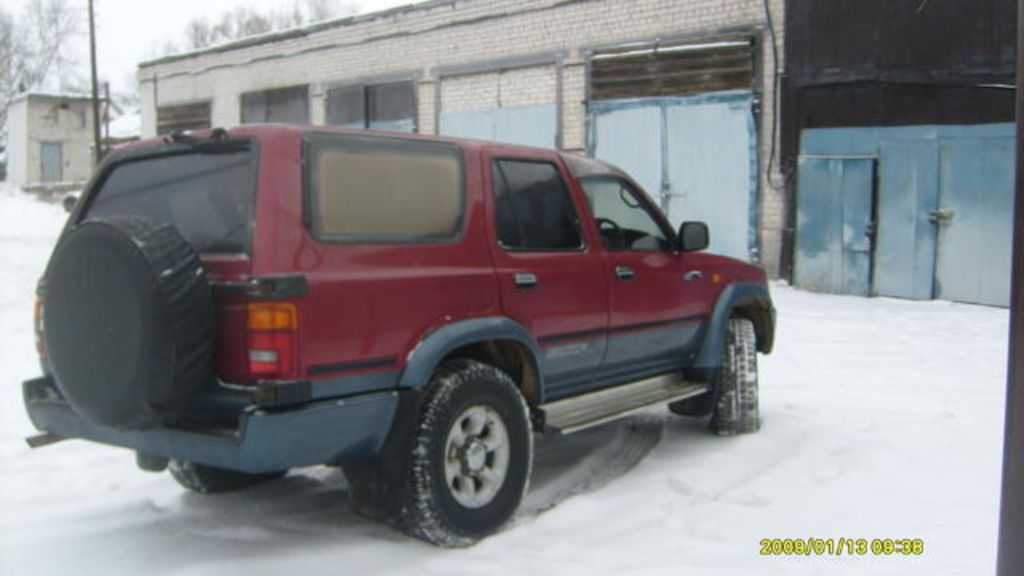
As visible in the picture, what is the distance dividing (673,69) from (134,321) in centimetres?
1248

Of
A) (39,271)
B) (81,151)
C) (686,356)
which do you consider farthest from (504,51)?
(81,151)

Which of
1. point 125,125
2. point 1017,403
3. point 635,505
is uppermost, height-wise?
point 125,125

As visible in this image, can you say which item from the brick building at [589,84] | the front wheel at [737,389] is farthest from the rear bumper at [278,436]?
the brick building at [589,84]

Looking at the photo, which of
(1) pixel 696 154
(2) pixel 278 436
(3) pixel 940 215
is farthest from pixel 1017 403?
(1) pixel 696 154

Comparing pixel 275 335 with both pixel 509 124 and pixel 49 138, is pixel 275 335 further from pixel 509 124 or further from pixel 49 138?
pixel 49 138

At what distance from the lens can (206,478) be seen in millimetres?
4922

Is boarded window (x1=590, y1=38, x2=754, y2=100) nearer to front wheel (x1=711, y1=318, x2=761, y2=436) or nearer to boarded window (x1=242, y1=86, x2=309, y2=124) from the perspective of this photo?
boarded window (x1=242, y1=86, x2=309, y2=124)

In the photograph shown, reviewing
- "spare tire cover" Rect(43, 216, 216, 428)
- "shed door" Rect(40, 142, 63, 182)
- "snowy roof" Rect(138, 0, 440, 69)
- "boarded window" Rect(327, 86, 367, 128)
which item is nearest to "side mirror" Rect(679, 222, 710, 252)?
"spare tire cover" Rect(43, 216, 216, 428)

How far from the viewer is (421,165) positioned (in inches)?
170

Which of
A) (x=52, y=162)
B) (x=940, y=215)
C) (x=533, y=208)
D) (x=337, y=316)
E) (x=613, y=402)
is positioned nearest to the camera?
(x=337, y=316)

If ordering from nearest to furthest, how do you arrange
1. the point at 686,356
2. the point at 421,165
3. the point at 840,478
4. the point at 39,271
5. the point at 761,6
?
1. the point at 421,165
2. the point at 840,478
3. the point at 686,356
4. the point at 761,6
5. the point at 39,271

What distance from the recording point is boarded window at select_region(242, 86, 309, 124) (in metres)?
21.4

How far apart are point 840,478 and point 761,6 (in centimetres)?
1022

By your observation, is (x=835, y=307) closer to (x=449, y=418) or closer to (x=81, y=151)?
(x=449, y=418)
